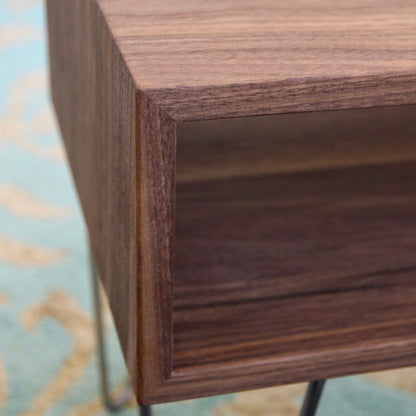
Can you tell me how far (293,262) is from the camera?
1.87 ft

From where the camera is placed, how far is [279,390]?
89 centimetres

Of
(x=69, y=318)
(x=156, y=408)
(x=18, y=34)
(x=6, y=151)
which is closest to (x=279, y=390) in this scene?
(x=156, y=408)

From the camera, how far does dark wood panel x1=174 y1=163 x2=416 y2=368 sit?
487 millimetres

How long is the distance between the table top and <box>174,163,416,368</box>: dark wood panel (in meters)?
0.17

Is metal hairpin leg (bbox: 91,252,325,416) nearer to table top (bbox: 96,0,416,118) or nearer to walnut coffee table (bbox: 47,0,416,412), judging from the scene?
walnut coffee table (bbox: 47,0,416,412)

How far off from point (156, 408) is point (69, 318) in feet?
0.64

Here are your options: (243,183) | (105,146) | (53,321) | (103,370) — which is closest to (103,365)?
(103,370)

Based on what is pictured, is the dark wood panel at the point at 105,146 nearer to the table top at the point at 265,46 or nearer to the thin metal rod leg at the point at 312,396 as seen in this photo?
the table top at the point at 265,46

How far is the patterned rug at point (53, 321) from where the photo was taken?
876mm

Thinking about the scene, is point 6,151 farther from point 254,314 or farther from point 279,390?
point 254,314

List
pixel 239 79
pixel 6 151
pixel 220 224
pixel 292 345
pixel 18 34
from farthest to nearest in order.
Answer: pixel 18 34 < pixel 6 151 < pixel 220 224 < pixel 292 345 < pixel 239 79

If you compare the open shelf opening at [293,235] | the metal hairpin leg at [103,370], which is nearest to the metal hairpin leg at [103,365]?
the metal hairpin leg at [103,370]

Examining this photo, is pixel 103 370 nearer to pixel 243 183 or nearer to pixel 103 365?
pixel 103 365

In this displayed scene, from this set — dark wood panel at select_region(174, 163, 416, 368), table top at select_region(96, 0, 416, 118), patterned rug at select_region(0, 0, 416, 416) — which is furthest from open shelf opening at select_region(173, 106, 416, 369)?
patterned rug at select_region(0, 0, 416, 416)
